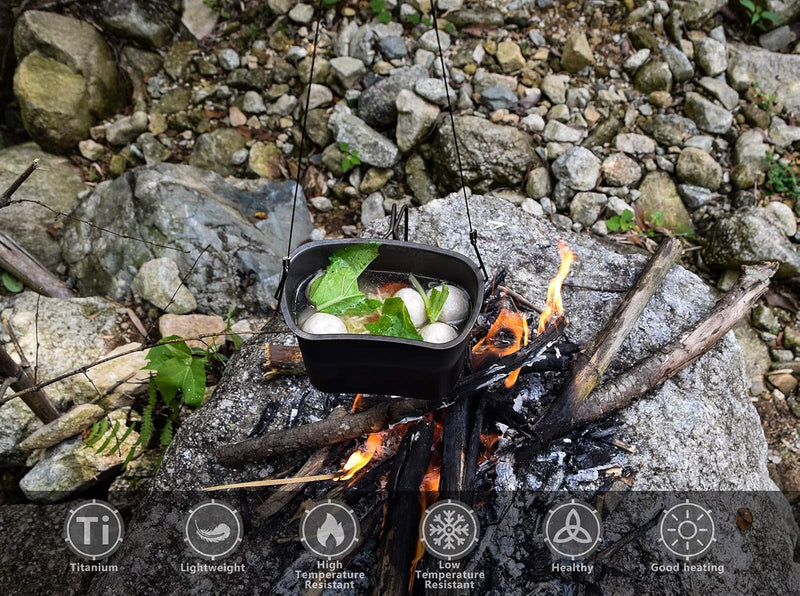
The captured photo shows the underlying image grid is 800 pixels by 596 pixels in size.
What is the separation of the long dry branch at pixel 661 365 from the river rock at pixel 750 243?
49.1 inches

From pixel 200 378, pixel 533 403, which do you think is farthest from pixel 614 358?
pixel 200 378

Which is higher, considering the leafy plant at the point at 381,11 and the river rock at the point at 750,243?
the leafy plant at the point at 381,11

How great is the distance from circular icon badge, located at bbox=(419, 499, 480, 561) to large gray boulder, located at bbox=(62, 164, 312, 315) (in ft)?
6.89

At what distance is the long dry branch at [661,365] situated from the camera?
2346 millimetres

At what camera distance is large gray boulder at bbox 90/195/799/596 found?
2102mm

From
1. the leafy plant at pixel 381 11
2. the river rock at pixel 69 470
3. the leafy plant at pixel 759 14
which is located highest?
the leafy plant at pixel 381 11

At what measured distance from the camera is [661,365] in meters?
2.53

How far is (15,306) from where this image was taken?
139 inches

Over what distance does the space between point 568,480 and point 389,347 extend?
1.10 metres

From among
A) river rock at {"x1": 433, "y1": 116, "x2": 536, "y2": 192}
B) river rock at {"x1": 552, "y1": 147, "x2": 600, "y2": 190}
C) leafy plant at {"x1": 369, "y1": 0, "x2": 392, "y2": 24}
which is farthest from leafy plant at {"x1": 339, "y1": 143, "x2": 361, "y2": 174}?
river rock at {"x1": 552, "y1": 147, "x2": 600, "y2": 190}

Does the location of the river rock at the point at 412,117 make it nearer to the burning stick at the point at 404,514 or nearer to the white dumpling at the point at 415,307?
the white dumpling at the point at 415,307

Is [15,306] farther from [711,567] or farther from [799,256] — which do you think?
[799,256]

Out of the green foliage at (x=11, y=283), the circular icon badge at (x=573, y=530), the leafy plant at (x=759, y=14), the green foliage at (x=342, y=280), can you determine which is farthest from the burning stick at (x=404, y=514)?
the leafy plant at (x=759, y=14)

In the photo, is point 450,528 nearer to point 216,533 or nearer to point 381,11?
point 216,533
